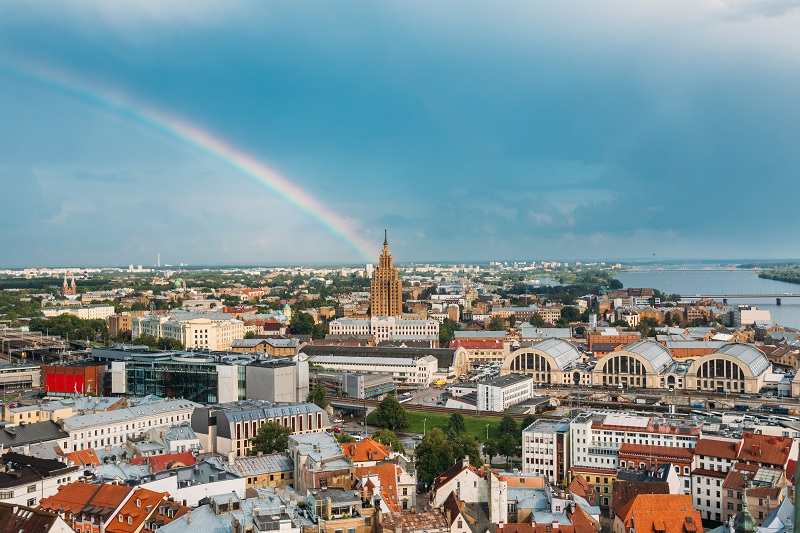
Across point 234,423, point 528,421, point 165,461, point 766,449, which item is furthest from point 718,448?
point 165,461

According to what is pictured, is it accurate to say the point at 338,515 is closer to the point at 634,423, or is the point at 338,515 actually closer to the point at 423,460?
the point at 423,460

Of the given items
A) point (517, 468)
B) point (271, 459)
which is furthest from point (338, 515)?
point (517, 468)

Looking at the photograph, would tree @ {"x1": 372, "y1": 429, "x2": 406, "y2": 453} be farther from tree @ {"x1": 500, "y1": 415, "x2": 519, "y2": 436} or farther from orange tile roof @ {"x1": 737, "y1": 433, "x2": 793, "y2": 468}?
orange tile roof @ {"x1": 737, "y1": 433, "x2": 793, "y2": 468}

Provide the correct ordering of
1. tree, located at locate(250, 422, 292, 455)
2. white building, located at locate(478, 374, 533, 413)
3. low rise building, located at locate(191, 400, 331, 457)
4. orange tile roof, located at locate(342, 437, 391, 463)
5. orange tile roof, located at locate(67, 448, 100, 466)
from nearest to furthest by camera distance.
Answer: orange tile roof, located at locate(67, 448, 100, 466) → orange tile roof, located at locate(342, 437, 391, 463) → tree, located at locate(250, 422, 292, 455) → low rise building, located at locate(191, 400, 331, 457) → white building, located at locate(478, 374, 533, 413)

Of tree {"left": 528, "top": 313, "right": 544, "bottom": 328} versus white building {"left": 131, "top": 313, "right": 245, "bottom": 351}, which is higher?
white building {"left": 131, "top": 313, "right": 245, "bottom": 351}

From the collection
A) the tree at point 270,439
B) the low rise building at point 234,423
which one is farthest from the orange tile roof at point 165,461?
the low rise building at point 234,423

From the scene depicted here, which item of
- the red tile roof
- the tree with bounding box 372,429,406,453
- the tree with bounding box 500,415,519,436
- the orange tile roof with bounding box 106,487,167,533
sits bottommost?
the tree with bounding box 500,415,519,436

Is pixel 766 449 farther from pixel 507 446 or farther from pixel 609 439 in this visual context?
pixel 507 446

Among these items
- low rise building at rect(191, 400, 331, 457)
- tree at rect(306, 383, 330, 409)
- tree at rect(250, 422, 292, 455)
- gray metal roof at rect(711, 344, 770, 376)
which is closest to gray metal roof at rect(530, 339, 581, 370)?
gray metal roof at rect(711, 344, 770, 376)
